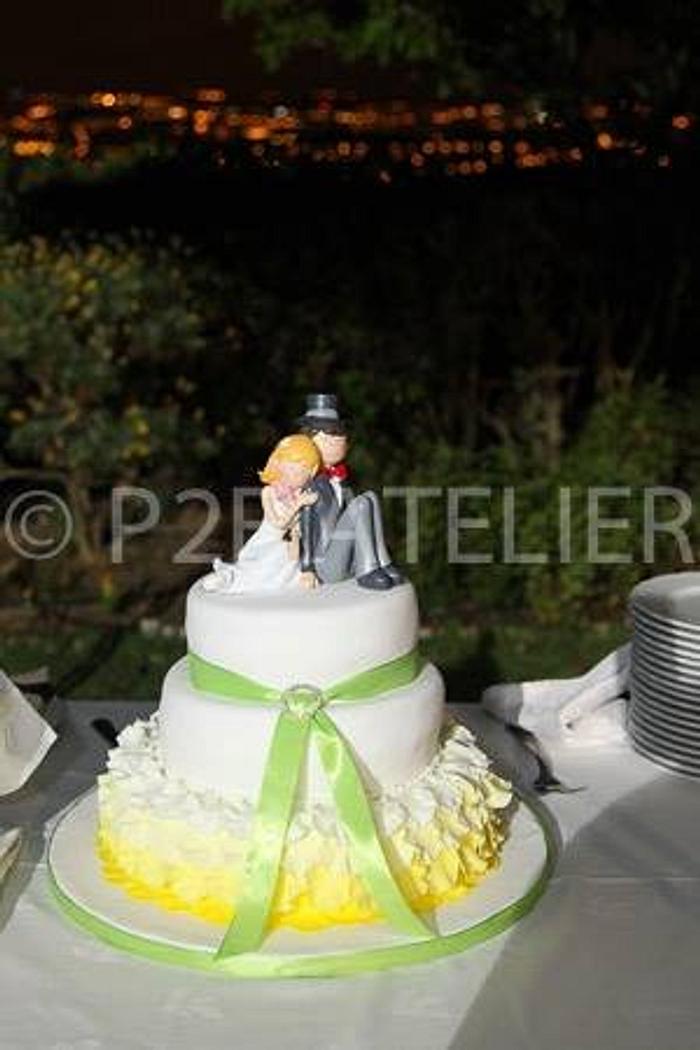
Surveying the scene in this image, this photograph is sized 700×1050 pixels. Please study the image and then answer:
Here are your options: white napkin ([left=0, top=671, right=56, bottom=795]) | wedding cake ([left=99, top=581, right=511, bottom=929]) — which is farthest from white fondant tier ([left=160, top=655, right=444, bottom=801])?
white napkin ([left=0, top=671, right=56, bottom=795])

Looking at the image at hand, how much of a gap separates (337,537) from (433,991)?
0.57m

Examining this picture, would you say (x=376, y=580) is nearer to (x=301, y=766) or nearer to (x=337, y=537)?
(x=337, y=537)

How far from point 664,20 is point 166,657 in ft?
9.72

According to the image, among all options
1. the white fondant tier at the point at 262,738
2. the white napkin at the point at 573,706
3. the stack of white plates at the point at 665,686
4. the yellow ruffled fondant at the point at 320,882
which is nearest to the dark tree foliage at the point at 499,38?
the white napkin at the point at 573,706

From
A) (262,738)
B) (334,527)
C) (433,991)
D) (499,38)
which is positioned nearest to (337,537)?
(334,527)

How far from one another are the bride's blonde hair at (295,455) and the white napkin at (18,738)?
2.24 feet

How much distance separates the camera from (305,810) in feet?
5.87

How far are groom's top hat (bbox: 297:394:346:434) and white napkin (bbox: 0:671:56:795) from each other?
72cm

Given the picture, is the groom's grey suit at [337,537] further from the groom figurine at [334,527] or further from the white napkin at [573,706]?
the white napkin at [573,706]

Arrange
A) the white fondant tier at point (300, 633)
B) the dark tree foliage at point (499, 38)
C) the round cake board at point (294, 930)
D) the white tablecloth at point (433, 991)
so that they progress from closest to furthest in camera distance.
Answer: the white tablecloth at point (433, 991), the round cake board at point (294, 930), the white fondant tier at point (300, 633), the dark tree foliage at point (499, 38)

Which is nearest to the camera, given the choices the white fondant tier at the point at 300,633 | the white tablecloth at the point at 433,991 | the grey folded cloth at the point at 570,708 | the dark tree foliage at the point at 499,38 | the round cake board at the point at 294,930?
the white tablecloth at the point at 433,991

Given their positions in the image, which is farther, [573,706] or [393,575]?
[573,706]

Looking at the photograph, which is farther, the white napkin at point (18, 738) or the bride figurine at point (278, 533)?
the white napkin at point (18, 738)

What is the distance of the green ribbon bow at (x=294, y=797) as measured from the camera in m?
1.71
